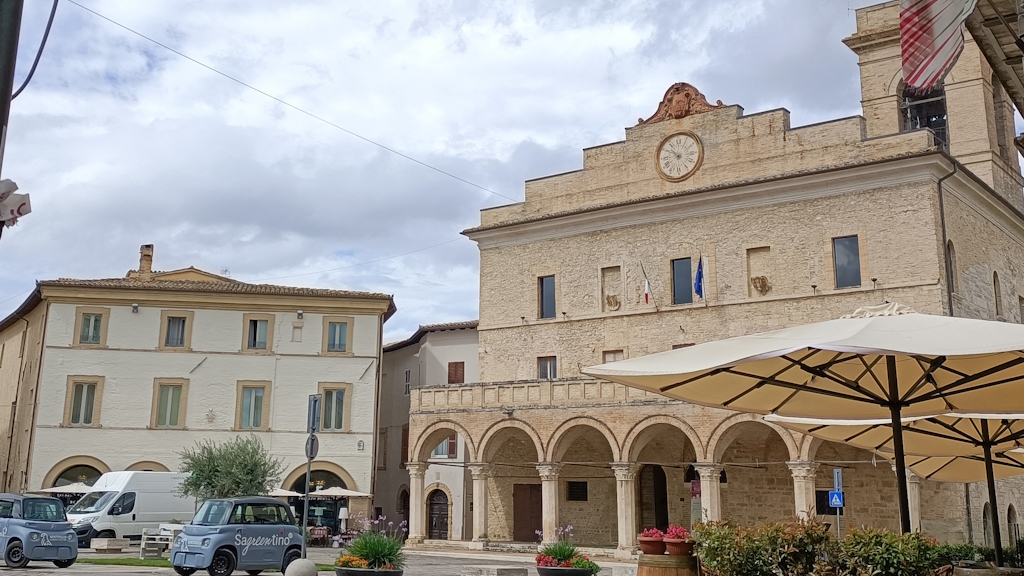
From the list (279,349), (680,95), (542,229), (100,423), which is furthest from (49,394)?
(680,95)

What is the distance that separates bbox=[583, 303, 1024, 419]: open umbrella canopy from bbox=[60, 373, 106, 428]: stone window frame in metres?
29.7

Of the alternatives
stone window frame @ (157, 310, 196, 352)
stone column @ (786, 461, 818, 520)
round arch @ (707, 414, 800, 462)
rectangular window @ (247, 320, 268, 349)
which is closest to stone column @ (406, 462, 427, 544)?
rectangular window @ (247, 320, 268, 349)

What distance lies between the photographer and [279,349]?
1380 inches

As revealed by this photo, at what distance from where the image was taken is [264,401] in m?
34.5

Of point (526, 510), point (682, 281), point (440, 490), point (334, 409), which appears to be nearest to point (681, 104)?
point (682, 281)

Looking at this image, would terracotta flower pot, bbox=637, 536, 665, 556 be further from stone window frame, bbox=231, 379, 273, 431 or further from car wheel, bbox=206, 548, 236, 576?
stone window frame, bbox=231, 379, 273, 431

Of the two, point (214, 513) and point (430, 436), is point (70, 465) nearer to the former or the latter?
point (430, 436)

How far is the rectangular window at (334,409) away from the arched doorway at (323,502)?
1.66 meters

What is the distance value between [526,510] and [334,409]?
786cm

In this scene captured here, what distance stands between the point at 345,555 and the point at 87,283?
25.5m

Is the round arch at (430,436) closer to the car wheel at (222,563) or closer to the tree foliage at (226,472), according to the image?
the tree foliage at (226,472)

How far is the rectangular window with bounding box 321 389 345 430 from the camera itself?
3444cm

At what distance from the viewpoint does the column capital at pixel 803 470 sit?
25.3 meters

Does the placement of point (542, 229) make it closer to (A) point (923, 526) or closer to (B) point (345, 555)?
(A) point (923, 526)
